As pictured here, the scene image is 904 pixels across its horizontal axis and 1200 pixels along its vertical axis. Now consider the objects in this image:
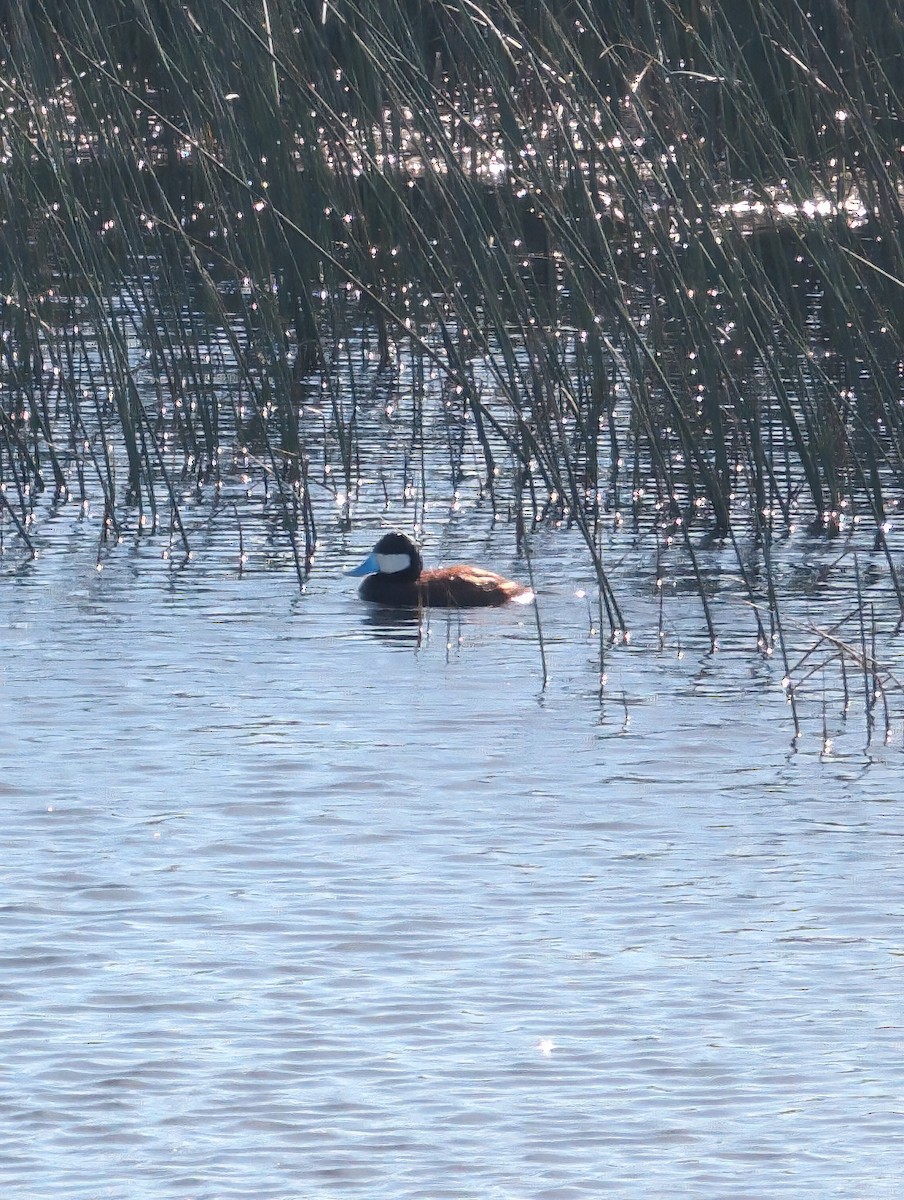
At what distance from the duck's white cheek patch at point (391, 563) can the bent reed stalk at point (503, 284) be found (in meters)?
0.37

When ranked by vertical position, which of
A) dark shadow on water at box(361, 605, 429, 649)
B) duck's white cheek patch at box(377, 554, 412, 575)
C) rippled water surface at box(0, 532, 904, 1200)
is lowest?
rippled water surface at box(0, 532, 904, 1200)

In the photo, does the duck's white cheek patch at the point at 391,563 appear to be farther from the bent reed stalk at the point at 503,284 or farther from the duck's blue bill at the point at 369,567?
the bent reed stalk at the point at 503,284

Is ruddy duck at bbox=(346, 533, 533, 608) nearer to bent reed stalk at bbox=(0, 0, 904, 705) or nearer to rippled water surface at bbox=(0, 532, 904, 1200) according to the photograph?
bent reed stalk at bbox=(0, 0, 904, 705)

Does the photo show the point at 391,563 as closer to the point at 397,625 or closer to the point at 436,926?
the point at 397,625

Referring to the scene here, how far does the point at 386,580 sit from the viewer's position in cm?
712

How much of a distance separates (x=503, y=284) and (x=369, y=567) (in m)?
1.60

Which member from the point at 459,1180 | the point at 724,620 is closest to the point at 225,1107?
the point at 459,1180

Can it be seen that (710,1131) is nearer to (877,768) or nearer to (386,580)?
(877,768)

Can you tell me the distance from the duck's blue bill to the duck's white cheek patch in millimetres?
21

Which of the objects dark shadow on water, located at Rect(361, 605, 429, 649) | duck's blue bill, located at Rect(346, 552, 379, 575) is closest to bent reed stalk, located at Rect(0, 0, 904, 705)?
duck's blue bill, located at Rect(346, 552, 379, 575)

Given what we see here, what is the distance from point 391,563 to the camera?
23.6 feet

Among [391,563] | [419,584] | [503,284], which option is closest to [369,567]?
[391,563]

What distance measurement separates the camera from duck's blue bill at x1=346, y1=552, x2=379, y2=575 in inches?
285

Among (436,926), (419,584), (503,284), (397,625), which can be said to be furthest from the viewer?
(503,284)
